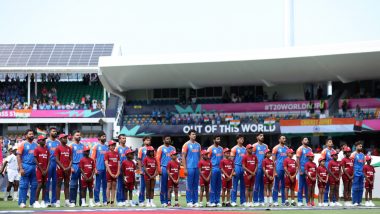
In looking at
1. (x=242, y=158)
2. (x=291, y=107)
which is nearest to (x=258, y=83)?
(x=291, y=107)

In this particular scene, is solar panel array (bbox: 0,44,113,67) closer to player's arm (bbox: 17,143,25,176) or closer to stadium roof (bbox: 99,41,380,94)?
stadium roof (bbox: 99,41,380,94)

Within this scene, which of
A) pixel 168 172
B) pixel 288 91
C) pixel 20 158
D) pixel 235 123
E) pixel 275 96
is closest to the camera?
pixel 20 158

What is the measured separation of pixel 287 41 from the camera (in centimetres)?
4862

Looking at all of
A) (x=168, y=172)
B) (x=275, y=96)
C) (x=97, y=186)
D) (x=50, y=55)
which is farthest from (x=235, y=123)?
(x=168, y=172)

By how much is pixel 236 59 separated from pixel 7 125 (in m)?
19.7

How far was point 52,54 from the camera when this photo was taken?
2228 inches

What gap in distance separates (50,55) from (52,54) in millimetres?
232

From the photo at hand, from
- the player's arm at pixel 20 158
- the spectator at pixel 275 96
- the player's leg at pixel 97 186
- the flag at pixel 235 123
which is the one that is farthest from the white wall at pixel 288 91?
the player's arm at pixel 20 158

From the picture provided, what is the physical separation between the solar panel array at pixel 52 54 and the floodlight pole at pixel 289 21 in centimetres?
1353

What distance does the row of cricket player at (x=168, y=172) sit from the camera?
20.3 m

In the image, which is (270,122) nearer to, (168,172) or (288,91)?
(288,91)

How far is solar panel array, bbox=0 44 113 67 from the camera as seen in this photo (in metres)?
55.2

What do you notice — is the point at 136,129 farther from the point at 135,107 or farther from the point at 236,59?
the point at 236,59

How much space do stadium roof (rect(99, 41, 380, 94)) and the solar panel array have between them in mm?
5005
